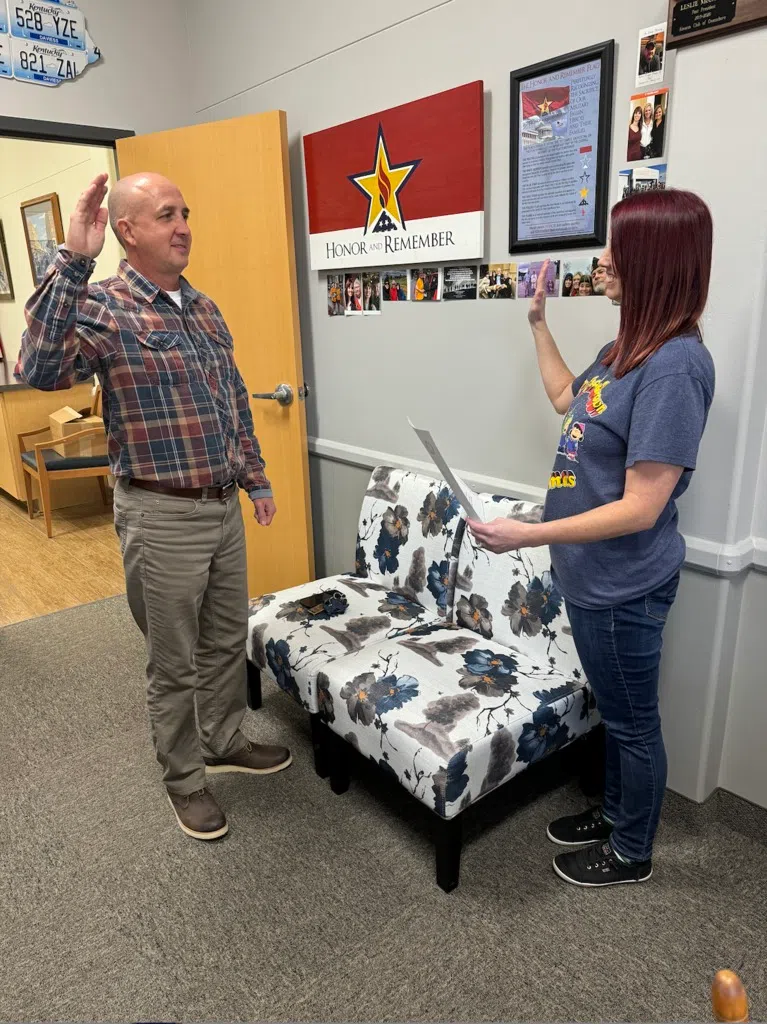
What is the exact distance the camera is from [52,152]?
16.4 ft

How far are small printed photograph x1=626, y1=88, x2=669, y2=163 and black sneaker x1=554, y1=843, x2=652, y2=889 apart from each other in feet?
5.54

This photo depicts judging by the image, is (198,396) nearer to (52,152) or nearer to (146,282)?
(146,282)

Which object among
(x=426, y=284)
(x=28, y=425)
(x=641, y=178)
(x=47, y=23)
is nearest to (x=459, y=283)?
(x=426, y=284)

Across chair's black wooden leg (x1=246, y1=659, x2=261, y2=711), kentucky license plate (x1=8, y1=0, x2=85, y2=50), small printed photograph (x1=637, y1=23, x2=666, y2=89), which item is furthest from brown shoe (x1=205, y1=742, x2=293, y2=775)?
kentucky license plate (x1=8, y1=0, x2=85, y2=50)

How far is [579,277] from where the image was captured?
6.36ft

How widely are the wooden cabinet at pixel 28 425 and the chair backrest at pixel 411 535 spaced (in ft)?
10.7

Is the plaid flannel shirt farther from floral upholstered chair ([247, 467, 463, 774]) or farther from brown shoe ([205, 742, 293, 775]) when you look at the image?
brown shoe ([205, 742, 293, 775])

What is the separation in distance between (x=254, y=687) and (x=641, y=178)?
195 centimetres

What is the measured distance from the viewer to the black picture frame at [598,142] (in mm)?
1777

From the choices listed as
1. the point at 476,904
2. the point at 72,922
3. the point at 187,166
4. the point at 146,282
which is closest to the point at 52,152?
the point at 187,166

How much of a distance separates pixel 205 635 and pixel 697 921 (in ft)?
4.61

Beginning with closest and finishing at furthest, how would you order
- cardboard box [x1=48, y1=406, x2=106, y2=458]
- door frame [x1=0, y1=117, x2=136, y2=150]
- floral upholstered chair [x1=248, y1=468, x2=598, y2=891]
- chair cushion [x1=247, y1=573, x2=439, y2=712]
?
floral upholstered chair [x1=248, y1=468, x2=598, y2=891] < chair cushion [x1=247, y1=573, x2=439, y2=712] < door frame [x1=0, y1=117, x2=136, y2=150] < cardboard box [x1=48, y1=406, x2=106, y2=458]

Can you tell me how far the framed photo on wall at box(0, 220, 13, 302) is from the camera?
5.73 metres

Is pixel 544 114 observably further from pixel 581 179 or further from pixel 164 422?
pixel 164 422
